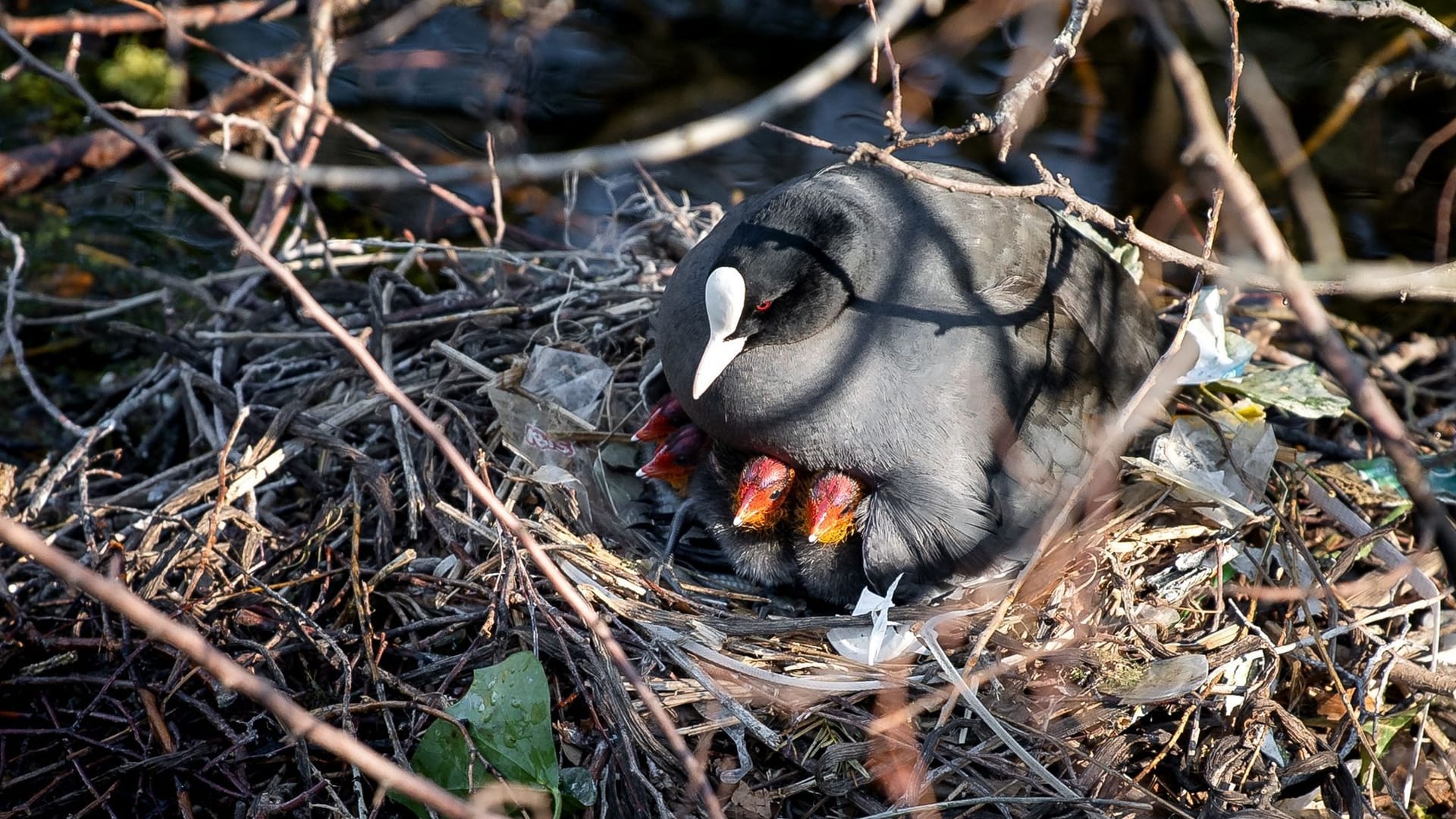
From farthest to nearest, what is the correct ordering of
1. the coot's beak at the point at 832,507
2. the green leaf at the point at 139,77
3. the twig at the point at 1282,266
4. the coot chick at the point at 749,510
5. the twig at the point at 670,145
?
the green leaf at the point at 139,77 → the coot chick at the point at 749,510 → the coot's beak at the point at 832,507 → the twig at the point at 670,145 → the twig at the point at 1282,266

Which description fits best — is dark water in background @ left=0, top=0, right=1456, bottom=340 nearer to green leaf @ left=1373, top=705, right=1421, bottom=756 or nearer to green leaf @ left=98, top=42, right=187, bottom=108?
green leaf @ left=98, top=42, right=187, bottom=108

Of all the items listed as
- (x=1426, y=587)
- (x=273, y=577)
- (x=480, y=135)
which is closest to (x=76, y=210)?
(x=480, y=135)

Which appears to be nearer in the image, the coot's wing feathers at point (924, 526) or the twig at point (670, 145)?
the twig at point (670, 145)

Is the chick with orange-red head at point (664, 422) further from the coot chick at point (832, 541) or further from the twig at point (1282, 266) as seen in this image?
the twig at point (1282, 266)

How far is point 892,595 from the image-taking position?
283cm

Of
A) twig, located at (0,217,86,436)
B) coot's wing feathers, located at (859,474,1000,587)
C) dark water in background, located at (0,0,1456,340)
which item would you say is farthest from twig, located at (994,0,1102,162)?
twig, located at (0,217,86,436)

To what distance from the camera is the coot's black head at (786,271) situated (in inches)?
105

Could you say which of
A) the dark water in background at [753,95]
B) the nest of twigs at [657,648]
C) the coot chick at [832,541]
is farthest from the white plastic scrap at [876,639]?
the dark water in background at [753,95]

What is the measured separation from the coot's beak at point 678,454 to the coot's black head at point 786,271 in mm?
373

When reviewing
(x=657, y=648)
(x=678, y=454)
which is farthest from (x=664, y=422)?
(x=657, y=648)

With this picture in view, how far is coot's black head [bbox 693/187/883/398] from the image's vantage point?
2676 mm

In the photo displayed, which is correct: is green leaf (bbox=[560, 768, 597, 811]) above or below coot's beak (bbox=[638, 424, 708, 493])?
below

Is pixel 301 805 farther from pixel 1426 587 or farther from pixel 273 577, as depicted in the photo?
pixel 1426 587

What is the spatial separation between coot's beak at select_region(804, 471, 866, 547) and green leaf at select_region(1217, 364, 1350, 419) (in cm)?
113
